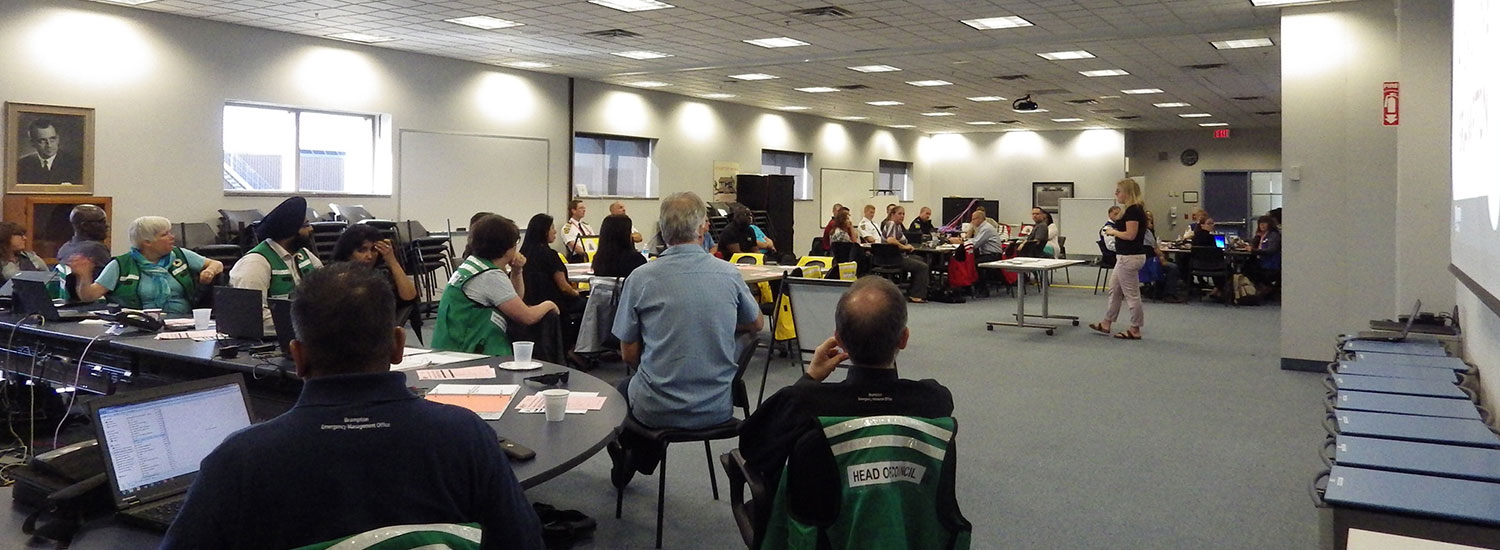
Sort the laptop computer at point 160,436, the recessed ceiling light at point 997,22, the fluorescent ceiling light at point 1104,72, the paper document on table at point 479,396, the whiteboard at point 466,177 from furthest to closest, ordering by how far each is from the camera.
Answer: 1. the fluorescent ceiling light at point 1104,72
2. the whiteboard at point 466,177
3. the recessed ceiling light at point 997,22
4. the paper document on table at point 479,396
5. the laptop computer at point 160,436

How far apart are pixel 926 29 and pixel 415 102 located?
19.7ft

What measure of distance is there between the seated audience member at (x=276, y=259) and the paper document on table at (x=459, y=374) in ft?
5.87

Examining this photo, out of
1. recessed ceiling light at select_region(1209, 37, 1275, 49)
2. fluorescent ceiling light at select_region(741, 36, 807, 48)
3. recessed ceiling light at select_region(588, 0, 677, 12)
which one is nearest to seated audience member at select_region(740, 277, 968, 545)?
recessed ceiling light at select_region(588, 0, 677, 12)

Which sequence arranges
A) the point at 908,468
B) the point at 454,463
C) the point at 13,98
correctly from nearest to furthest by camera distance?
the point at 454,463
the point at 908,468
the point at 13,98

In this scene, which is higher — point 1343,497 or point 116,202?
point 116,202

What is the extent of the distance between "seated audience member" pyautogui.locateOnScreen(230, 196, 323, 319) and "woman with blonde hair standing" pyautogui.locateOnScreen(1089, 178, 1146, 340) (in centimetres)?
672

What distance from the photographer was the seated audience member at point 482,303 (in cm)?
401

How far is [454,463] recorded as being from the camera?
4.72 ft

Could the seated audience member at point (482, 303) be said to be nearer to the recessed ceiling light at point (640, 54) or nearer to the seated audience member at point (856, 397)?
the seated audience member at point (856, 397)

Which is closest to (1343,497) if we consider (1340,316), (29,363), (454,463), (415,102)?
(454,463)

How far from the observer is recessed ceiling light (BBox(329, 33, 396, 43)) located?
1033 centimetres

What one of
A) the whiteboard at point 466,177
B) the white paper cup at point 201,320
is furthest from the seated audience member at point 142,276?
the whiteboard at point 466,177

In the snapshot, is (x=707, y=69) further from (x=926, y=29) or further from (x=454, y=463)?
(x=454, y=463)

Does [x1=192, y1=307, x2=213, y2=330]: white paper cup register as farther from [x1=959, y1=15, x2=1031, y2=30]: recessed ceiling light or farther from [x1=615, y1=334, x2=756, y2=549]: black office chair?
[x1=959, y1=15, x2=1031, y2=30]: recessed ceiling light
